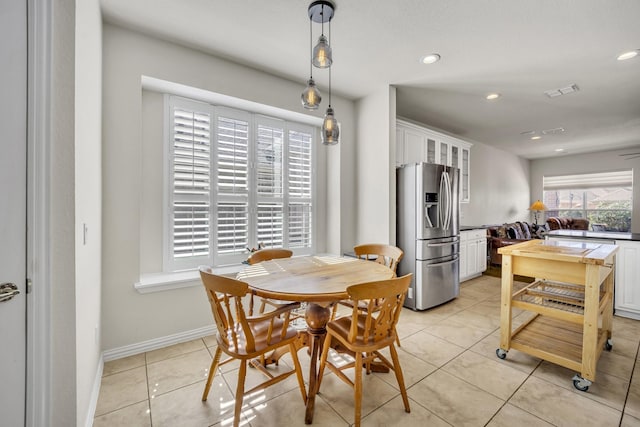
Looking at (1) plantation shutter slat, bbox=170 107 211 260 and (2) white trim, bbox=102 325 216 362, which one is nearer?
(2) white trim, bbox=102 325 216 362

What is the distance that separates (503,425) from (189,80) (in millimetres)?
3590

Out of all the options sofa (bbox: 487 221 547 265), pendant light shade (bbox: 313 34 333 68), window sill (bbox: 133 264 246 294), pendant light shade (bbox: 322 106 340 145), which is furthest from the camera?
sofa (bbox: 487 221 547 265)

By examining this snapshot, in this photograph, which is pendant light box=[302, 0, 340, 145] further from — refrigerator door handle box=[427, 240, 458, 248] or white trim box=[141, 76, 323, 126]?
refrigerator door handle box=[427, 240, 458, 248]

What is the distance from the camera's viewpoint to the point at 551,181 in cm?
785

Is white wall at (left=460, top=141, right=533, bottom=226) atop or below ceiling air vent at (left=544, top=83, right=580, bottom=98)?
below

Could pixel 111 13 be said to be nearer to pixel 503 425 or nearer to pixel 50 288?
pixel 50 288

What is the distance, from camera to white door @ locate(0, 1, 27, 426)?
3.24 feet

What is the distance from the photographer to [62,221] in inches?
47.4

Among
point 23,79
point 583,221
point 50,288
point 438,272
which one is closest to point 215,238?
point 50,288

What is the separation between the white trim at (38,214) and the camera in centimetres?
107

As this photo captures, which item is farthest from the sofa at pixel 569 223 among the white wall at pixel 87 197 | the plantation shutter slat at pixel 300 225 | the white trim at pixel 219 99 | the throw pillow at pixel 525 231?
the white wall at pixel 87 197

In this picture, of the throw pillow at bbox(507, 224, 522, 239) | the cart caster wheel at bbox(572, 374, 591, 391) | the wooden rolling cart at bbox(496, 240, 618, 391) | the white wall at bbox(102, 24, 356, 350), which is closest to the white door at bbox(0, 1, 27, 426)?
the white wall at bbox(102, 24, 356, 350)

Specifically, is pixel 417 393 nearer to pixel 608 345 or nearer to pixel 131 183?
pixel 608 345

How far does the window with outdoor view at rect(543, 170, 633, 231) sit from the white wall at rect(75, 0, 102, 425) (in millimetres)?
9755
